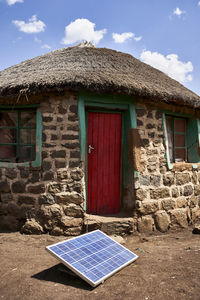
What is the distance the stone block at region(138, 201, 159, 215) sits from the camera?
4296mm

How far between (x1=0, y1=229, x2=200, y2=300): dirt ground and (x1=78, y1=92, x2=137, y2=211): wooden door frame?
1177 mm

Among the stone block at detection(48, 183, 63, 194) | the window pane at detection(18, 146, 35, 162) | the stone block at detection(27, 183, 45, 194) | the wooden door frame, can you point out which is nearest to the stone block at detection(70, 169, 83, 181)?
the wooden door frame

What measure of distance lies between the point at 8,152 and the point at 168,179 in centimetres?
308

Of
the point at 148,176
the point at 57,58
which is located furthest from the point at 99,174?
the point at 57,58

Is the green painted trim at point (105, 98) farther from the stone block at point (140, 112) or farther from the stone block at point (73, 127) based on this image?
the stone block at point (73, 127)

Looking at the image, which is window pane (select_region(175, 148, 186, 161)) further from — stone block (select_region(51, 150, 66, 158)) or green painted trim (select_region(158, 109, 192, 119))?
stone block (select_region(51, 150, 66, 158))

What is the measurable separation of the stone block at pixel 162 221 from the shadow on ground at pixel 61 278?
2.18 metres

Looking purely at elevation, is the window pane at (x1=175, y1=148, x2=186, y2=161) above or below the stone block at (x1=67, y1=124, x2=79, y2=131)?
below

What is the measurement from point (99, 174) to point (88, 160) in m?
0.33

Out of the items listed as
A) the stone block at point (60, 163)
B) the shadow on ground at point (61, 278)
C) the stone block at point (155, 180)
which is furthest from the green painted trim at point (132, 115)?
the shadow on ground at point (61, 278)

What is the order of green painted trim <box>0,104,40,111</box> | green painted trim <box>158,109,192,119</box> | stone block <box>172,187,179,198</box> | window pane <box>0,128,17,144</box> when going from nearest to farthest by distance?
1. green painted trim <box>0,104,40,111</box>
2. window pane <box>0,128,17,144</box>
3. stone block <box>172,187,179,198</box>
4. green painted trim <box>158,109,192,119</box>

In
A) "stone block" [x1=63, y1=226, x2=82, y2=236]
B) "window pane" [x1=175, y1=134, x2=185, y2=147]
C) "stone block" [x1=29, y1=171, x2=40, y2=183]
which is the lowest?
"stone block" [x1=63, y1=226, x2=82, y2=236]

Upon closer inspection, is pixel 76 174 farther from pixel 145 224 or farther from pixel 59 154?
pixel 145 224

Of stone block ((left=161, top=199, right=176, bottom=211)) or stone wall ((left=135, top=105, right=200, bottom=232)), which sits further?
stone block ((left=161, top=199, right=176, bottom=211))
